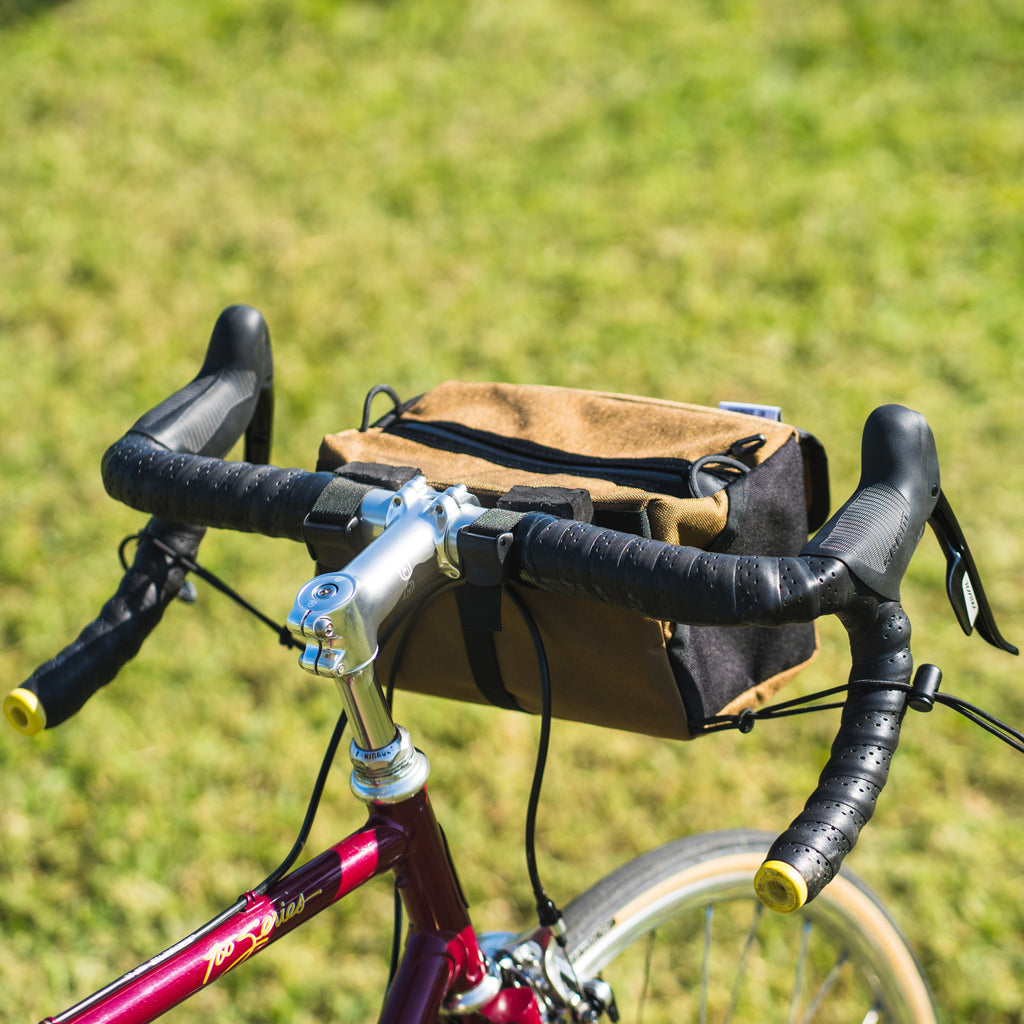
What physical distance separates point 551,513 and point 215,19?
4763 mm

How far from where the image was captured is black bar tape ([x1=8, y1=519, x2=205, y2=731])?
1.11m

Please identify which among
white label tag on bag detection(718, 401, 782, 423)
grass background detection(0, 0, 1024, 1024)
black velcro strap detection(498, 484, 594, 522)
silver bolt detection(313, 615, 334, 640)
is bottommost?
grass background detection(0, 0, 1024, 1024)

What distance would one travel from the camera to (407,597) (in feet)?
3.08

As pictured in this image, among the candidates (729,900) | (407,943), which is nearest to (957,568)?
(407,943)

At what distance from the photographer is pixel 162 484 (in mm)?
1043

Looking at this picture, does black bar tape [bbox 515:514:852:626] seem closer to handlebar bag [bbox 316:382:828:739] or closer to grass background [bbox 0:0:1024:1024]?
handlebar bag [bbox 316:382:828:739]

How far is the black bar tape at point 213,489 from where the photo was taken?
989 millimetres

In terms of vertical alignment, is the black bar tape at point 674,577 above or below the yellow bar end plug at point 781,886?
above

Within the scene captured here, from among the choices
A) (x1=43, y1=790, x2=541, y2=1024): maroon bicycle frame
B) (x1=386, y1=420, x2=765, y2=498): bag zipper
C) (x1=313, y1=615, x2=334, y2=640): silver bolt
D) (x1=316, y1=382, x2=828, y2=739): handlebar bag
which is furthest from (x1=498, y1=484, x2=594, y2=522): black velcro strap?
(x1=43, y1=790, x2=541, y2=1024): maroon bicycle frame

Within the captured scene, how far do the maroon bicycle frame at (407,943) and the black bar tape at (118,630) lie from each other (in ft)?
1.05

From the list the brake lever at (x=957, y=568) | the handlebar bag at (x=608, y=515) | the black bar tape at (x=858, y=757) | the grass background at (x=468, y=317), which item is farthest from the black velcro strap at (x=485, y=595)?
the grass background at (x=468, y=317)

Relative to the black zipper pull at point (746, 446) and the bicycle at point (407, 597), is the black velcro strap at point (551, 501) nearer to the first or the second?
the bicycle at point (407, 597)

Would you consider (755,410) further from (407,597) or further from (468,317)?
A: (468,317)

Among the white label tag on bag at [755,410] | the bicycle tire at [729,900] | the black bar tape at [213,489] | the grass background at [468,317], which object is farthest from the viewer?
the grass background at [468,317]
